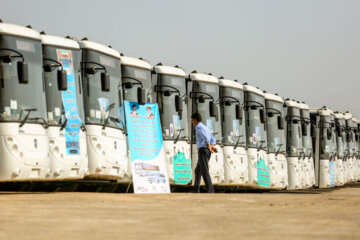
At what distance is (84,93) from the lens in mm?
16156

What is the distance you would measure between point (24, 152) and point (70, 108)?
1493 mm

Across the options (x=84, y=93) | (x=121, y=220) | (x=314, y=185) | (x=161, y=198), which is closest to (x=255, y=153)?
(x=314, y=185)

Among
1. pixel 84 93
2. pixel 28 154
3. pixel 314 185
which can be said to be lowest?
pixel 314 185

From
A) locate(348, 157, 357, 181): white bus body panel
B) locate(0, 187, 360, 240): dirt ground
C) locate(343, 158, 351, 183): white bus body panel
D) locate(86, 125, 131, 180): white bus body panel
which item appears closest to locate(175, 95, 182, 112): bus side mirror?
locate(86, 125, 131, 180): white bus body panel

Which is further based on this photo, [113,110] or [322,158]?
[322,158]

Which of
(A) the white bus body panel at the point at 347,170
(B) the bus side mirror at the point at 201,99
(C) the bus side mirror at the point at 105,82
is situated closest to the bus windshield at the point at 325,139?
(A) the white bus body panel at the point at 347,170

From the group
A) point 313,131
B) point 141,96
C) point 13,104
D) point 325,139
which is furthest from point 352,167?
point 13,104

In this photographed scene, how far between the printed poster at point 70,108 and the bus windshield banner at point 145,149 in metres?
1.01

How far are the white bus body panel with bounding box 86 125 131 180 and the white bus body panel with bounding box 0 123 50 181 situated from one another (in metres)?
1.42

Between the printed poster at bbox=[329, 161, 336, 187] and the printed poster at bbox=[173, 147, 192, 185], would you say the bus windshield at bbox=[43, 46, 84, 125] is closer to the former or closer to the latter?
the printed poster at bbox=[173, 147, 192, 185]

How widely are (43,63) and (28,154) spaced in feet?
6.21

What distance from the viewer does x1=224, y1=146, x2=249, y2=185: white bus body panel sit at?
21172 millimetres

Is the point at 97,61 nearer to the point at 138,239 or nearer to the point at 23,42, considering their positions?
the point at 23,42

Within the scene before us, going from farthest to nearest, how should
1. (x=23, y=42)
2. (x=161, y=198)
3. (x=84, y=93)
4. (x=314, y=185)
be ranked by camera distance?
(x=314, y=185), (x=84, y=93), (x=23, y=42), (x=161, y=198)
